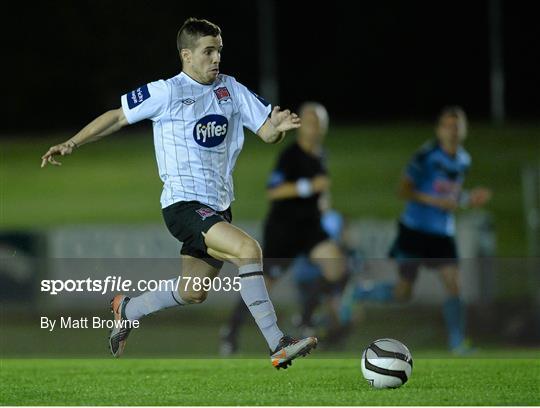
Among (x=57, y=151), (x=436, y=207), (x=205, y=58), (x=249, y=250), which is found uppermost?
(x=205, y=58)

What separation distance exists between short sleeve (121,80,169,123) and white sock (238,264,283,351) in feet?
3.71

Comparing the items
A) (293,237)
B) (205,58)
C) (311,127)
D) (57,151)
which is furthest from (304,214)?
(57,151)

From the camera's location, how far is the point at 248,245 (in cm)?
778

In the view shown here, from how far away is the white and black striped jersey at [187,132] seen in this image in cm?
819

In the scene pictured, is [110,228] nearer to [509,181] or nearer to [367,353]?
[367,353]

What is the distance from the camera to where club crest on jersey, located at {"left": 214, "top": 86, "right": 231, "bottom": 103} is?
831 cm

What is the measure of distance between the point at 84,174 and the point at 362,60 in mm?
9237

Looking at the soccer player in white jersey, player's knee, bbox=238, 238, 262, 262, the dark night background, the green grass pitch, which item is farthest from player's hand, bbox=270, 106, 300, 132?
the dark night background

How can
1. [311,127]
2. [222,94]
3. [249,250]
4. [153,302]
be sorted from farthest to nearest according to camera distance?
[311,127] → [153,302] → [222,94] → [249,250]

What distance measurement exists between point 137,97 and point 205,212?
82 cm

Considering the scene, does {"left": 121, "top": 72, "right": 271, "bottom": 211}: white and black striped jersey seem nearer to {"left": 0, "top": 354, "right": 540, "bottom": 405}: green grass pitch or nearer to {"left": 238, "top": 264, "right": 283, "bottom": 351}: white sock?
{"left": 238, "top": 264, "right": 283, "bottom": 351}: white sock

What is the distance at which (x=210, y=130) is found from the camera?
8.23 m

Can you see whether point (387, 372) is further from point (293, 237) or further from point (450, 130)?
point (293, 237)

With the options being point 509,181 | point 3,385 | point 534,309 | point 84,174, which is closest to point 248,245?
point 3,385
